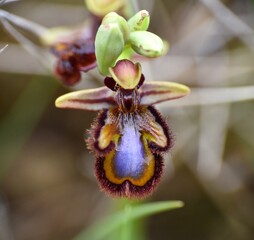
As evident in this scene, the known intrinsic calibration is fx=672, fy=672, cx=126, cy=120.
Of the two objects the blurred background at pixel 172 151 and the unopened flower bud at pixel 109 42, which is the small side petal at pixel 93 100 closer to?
the unopened flower bud at pixel 109 42

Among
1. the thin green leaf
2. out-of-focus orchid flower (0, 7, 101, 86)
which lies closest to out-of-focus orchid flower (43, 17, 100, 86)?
out-of-focus orchid flower (0, 7, 101, 86)

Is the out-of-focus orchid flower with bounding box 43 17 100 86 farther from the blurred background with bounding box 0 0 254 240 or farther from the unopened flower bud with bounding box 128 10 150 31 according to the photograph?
the blurred background with bounding box 0 0 254 240

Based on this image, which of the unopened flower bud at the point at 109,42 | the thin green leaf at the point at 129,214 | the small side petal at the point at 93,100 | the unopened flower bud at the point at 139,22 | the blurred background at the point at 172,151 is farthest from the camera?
the blurred background at the point at 172,151

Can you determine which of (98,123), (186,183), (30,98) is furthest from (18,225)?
(98,123)

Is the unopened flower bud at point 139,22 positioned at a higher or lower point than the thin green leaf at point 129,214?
higher

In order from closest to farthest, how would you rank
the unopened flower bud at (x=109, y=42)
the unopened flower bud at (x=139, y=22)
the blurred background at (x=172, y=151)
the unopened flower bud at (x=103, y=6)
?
1. the unopened flower bud at (x=109, y=42)
2. the unopened flower bud at (x=139, y=22)
3. the unopened flower bud at (x=103, y=6)
4. the blurred background at (x=172, y=151)

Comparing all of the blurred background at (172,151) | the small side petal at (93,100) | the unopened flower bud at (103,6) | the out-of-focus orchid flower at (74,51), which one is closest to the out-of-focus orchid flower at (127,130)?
the small side petal at (93,100)

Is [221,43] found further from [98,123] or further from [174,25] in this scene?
[98,123]
